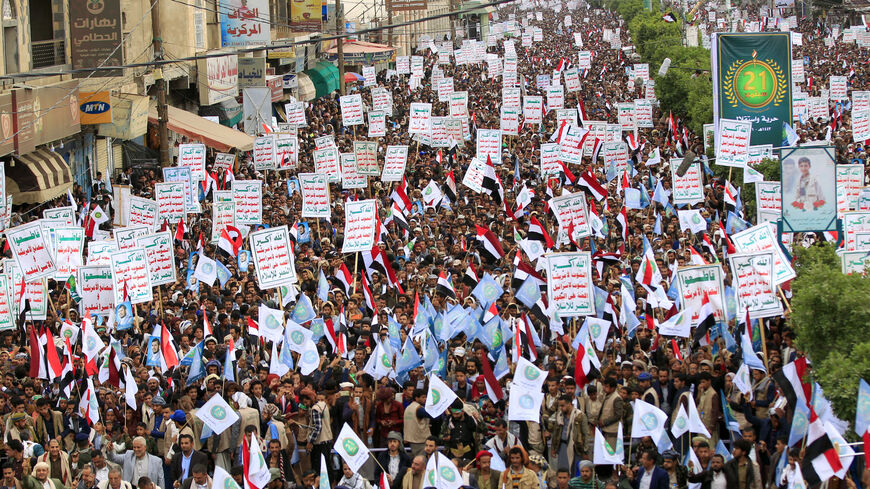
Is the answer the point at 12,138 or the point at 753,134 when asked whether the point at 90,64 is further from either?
the point at 753,134

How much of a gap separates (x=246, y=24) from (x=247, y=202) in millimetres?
20238

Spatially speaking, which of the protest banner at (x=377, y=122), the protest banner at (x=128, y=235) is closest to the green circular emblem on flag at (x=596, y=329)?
the protest banner at (x=128, y=235)

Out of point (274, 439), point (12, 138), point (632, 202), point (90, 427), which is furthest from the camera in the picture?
point (12, 138)

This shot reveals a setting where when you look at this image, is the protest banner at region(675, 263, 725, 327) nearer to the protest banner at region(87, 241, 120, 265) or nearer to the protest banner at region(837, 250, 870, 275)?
the protest banner at region(837, 250, 870, 275)

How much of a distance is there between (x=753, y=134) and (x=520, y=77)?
1145 inches

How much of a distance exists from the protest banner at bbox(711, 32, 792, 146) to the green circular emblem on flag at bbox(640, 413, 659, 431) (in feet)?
48.1

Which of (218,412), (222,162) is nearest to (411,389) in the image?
(218,412)

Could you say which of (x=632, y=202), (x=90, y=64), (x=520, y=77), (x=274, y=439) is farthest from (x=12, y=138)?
(x=520, y=77)

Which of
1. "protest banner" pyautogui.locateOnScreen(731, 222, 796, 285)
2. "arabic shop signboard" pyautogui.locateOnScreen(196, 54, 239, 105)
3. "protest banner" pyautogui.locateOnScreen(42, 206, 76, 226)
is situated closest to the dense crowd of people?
"protest banner" pyautogui.locateOnScreen(731, 222, 796, 285)

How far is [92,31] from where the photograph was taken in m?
28.9

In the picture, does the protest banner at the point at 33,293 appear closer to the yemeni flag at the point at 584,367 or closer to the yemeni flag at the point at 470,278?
the yemeni flag at the point at 470,278

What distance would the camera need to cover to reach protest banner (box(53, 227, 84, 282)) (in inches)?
642

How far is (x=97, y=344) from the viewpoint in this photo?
13.4 metres

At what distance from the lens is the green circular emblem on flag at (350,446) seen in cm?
1041
